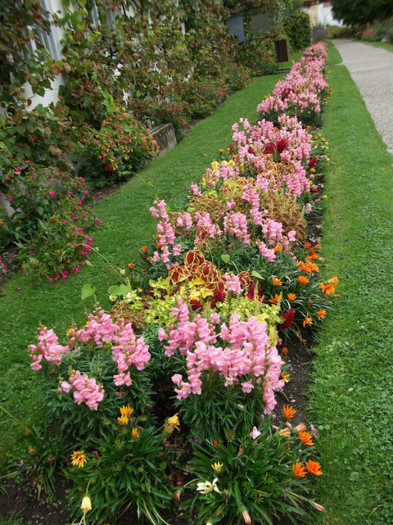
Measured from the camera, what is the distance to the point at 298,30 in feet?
74.9

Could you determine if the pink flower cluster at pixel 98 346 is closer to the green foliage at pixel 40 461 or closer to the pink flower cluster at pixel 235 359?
the pink flower cluster at pixel 235 359

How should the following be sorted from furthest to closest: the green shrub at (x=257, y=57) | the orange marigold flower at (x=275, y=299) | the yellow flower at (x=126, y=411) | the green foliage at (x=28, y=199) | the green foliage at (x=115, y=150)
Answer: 1. the green shrub at (x=257, y=57)
2. the green foliage at (x=115, y=150)
3. the green foliage at (x=28, y=199)
4. the orange marigold flower at (x=275, y=299)
5. the yellow flower at (x=126, y=411)

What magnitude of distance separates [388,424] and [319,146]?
4.73 m

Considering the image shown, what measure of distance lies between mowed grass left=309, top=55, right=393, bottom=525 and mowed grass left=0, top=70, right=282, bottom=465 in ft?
4.77

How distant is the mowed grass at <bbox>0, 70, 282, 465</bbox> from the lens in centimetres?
250

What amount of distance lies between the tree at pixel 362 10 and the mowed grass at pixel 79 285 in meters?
35.7

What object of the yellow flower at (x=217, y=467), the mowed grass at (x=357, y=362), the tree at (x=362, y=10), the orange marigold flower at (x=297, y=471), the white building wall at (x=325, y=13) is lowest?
the mowed grass at (x=357, y=362)

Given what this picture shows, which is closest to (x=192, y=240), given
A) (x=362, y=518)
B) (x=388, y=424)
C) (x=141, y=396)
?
(x=141, y=396)

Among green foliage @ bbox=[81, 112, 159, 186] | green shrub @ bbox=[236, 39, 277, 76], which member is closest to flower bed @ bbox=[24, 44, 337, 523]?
green foliage @ bbox=[81, 112, 159, 186]

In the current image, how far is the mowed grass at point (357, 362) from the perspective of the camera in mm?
1835

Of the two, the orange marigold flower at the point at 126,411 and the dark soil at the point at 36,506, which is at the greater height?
the orange marigold flower at the point at 126,411

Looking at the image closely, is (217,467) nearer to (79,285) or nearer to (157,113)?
(79,285)

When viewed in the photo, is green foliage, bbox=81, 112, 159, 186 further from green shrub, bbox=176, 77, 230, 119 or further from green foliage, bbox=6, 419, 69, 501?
green foliage, bbox=6, 419, 69, 501

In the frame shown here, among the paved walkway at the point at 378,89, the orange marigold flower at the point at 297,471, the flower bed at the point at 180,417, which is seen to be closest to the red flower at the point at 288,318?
the flower bed at the point at 180,417
